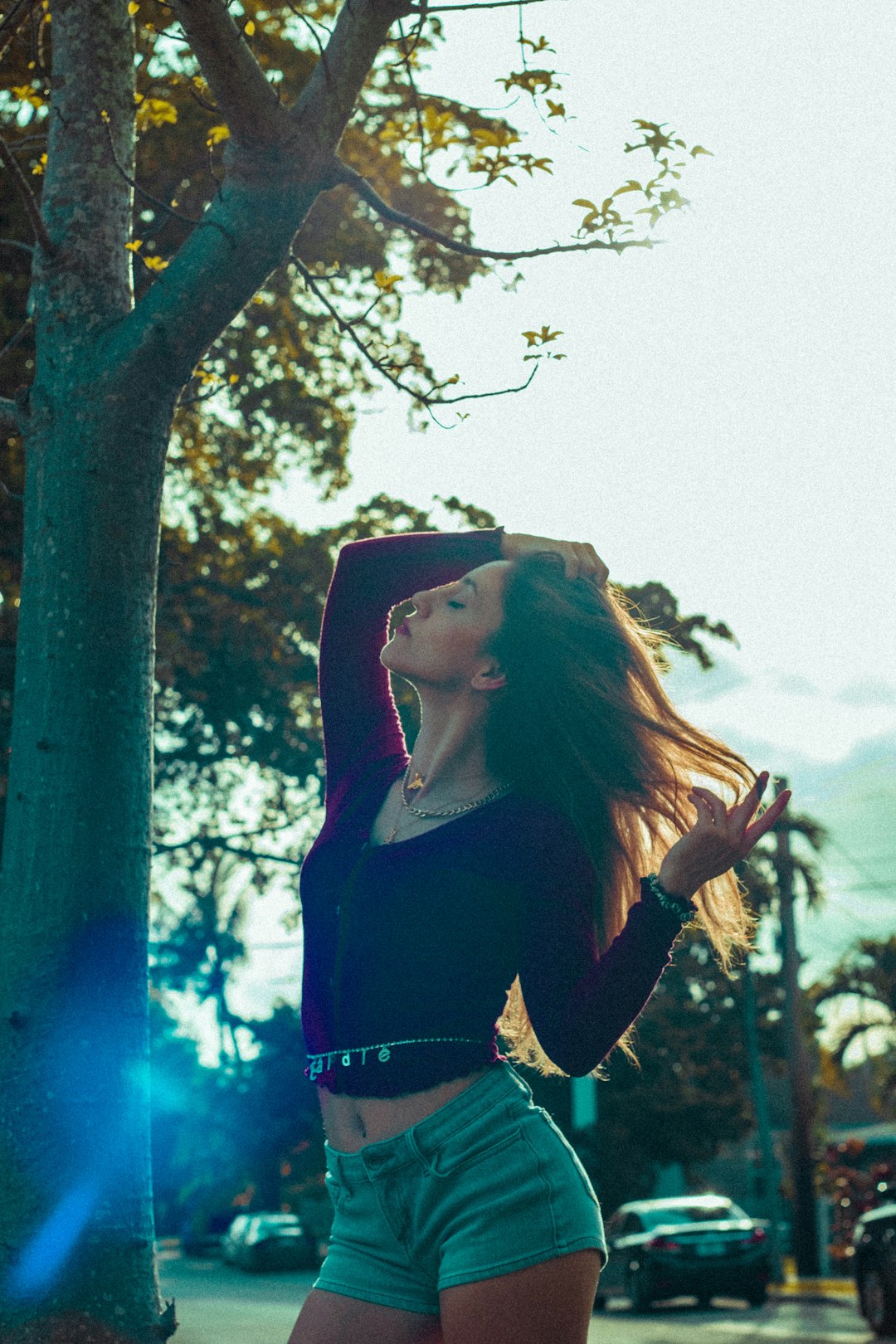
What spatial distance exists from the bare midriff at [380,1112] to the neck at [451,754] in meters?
0.56

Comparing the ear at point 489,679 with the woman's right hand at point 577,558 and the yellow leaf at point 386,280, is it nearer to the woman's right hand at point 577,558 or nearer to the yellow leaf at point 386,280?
the woman's right hand at point 577,558

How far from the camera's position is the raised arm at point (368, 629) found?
308 centimetres

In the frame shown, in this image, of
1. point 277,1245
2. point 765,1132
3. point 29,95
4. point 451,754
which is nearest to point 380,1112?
point 451,754

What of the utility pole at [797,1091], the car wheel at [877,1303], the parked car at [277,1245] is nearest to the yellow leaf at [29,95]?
the car wheel at [877,1303]

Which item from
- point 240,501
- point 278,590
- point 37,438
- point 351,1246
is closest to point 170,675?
point 278,590

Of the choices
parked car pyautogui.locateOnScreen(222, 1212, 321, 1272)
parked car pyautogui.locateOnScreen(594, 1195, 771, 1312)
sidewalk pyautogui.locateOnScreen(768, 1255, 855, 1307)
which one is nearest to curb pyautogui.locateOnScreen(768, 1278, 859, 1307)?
sidewalk pyautogui.locateOnScreen(768, 1255, 855, 1307)

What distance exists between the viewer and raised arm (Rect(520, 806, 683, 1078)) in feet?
7.58

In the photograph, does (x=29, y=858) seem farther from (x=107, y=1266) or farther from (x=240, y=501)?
(x=240, y=501)

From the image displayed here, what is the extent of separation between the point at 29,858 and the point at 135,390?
1251mm

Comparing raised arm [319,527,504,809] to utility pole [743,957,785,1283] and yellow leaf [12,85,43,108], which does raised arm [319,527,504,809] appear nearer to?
yellow leaf [12,85,43,108]

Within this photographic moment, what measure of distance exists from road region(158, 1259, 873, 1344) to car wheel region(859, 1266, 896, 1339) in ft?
0.50

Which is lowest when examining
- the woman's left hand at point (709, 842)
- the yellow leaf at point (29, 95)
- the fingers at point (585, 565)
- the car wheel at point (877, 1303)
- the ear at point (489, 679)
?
the car wheel at point (877, 1303)

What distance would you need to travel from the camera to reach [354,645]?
3.23 meters

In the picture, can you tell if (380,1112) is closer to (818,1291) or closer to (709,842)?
(709,842)
